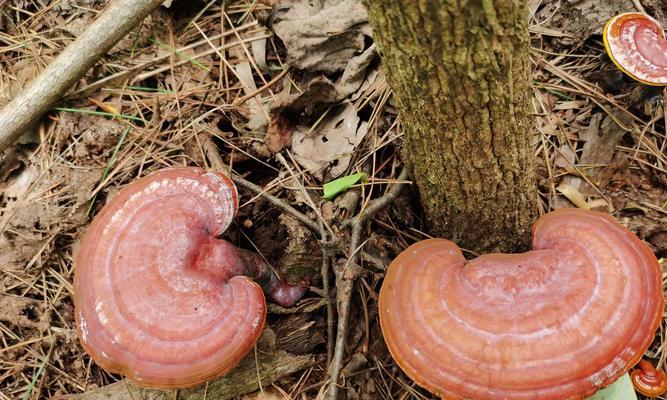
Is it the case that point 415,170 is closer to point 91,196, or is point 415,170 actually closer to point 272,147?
point 272,147

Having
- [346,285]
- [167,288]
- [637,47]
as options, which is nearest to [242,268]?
[167,288]

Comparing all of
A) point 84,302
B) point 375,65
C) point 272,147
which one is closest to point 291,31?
point 375,65

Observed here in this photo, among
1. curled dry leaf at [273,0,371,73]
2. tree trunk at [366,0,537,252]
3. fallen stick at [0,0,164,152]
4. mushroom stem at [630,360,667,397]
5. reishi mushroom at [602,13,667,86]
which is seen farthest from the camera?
fallen stick at [0,0,164,152]

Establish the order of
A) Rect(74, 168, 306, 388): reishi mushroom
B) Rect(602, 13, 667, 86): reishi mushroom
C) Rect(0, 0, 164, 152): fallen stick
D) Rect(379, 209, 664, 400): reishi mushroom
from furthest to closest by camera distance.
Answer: Rect(0, 0, 164, 152): fallen stick < Rect(602, 13, 667, 86): reishi mushroom < Rect(74, 168, 306, 388): reishi mushroom < Rect(379, 209, 664, 400): reishi mushroom

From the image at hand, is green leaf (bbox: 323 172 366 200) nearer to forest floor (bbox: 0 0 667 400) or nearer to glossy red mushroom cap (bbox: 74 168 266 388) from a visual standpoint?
forest floor (bbox: 0 0 667 400)

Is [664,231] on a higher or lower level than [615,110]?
lower

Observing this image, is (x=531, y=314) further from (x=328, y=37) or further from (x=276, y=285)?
(x=328, y=37)

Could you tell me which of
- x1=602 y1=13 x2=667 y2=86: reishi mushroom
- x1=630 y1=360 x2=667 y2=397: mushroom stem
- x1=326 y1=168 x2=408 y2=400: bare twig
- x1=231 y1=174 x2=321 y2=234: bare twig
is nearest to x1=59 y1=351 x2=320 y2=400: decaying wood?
x1=326 y1=168 x2=408 y2=400: bare twig
